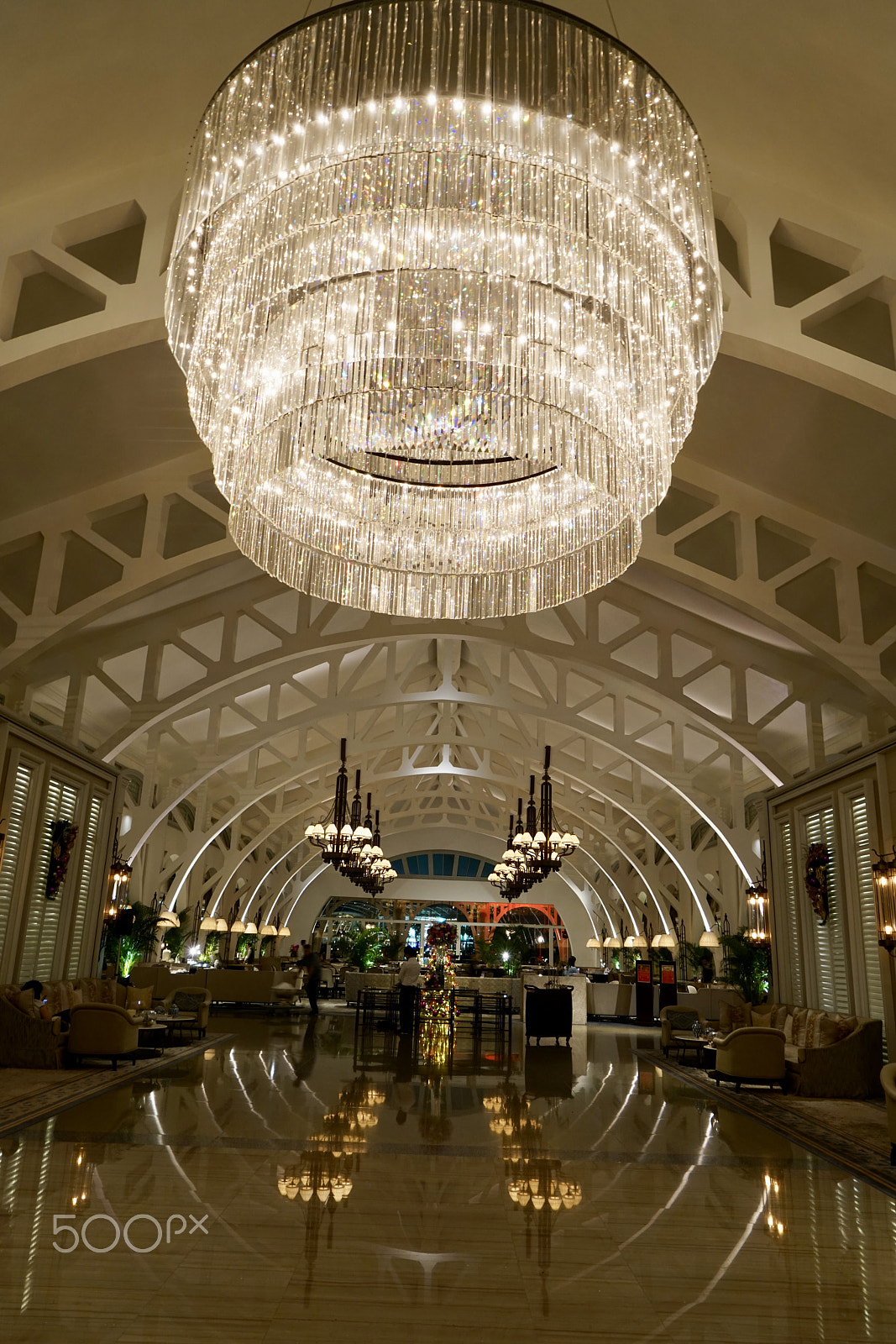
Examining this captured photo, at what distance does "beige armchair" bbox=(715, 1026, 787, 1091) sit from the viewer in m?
9.92

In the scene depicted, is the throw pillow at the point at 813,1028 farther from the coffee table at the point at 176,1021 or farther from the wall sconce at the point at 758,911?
the coffee table at the point at 176,1021

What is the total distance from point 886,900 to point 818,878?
1.96 m

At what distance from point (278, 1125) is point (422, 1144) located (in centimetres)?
115

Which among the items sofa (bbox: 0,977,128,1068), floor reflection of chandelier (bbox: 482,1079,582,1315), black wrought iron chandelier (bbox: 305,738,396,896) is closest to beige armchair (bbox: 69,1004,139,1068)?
sofa (bbox: 0,977,128,1068)

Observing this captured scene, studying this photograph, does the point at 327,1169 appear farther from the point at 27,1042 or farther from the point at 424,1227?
the point at 27,1042

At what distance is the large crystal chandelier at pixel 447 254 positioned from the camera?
3.17m

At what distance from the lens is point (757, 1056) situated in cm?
994

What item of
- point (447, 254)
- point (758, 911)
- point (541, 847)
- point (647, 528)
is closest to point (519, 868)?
point (541, 847)

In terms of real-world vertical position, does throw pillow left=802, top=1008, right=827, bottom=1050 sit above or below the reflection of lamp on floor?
above

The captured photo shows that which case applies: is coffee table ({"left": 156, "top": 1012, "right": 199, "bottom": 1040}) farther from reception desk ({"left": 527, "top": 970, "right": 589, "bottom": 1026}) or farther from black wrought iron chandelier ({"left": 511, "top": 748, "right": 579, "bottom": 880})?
reception desk ({"left": 527, "top": 970, "right": 589, "bottom": 1026})

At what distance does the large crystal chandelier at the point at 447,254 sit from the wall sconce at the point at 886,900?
6.48 meters

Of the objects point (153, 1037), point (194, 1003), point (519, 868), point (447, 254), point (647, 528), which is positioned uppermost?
point (647, 528)

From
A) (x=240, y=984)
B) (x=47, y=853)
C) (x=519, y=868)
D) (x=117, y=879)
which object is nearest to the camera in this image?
(x=47, y=853)

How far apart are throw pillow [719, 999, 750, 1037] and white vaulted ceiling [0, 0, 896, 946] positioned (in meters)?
3.05
